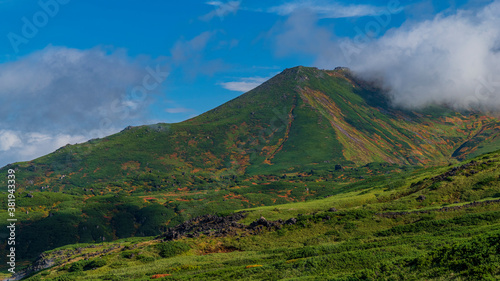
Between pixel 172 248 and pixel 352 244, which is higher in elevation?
pixel 172 248

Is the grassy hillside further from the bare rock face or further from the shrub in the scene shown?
the bare rock face

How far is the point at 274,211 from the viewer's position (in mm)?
91562

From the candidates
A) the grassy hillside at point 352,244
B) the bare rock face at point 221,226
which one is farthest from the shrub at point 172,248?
the bare rock face at point 221,226

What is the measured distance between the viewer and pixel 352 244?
53.9 meters

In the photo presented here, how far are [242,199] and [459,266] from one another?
16576 cm

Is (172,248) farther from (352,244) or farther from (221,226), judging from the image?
(352,244)

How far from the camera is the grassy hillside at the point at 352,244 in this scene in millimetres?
34656

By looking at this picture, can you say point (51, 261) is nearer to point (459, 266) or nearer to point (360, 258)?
point (360, 258)

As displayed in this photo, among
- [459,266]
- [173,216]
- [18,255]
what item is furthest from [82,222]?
[459,266]

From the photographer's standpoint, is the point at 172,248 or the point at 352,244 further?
the point at 172,248

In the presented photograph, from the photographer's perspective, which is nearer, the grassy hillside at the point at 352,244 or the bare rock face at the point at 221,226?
the grassy hillside at the point at 352,244

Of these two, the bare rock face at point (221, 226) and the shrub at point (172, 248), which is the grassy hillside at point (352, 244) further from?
the bare rock face at point (221, 226)

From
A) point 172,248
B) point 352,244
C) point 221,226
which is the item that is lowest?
point 352,244

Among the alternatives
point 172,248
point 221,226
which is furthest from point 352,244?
point 221,226
